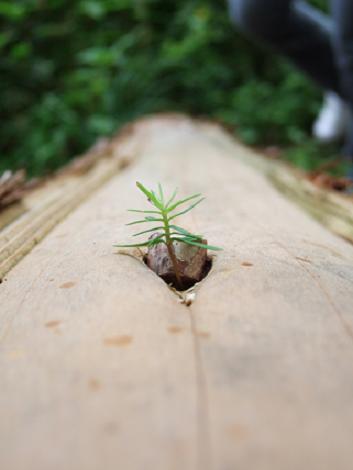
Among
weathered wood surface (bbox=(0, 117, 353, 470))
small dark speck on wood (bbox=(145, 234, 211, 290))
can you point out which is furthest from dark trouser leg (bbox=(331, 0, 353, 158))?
small dark speck on wood (bbox=(145, 234, 211, 290))

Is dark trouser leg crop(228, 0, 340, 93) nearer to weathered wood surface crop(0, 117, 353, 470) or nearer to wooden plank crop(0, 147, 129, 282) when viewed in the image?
wooden plank crop(0, 147, 129, 282)

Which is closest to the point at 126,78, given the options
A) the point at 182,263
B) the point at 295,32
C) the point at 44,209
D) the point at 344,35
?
the point at 295,32

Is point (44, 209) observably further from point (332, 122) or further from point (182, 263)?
point (332, 122)

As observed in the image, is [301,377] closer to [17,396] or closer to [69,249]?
[17,396]

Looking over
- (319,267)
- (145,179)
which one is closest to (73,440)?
(319,267)

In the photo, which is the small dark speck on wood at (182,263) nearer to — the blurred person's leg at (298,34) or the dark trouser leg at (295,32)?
the blurred person's leg at (298,34)

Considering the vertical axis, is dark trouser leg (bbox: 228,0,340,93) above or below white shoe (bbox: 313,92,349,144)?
above

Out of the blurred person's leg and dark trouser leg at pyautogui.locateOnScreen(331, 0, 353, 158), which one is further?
the blurred person's leg

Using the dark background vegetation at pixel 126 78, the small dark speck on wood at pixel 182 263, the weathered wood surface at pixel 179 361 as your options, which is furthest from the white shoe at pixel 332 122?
the small dark speck on wood at pixel 182 263
